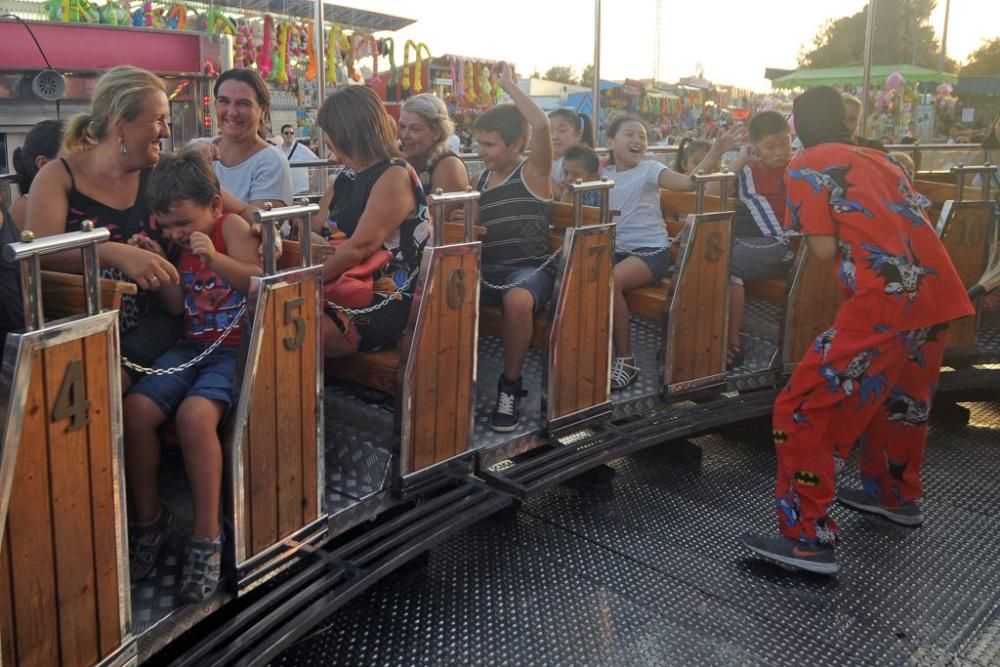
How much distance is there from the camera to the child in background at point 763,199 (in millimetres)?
4797

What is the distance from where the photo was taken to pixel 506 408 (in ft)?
12.0

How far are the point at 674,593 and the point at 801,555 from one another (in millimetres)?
481

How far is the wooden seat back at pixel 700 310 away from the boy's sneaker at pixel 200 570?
88.2 inches

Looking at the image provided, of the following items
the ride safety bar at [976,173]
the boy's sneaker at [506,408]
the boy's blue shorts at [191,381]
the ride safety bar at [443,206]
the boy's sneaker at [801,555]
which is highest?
the ride safety bar at [976,173]

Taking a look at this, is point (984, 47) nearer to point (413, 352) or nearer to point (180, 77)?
point (180, 77)

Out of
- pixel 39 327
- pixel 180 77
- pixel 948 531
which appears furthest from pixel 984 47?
pixel 39 327

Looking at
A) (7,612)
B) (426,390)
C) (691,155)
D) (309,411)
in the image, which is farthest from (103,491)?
(691,155)

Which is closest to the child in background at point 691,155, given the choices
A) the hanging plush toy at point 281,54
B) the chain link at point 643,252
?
the chain link at point 643,252

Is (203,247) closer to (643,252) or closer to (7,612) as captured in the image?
(7,612)

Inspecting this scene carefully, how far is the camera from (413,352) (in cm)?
304

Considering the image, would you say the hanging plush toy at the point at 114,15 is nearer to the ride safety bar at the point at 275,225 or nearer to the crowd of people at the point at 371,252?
the crowd of people at the point at 371,252

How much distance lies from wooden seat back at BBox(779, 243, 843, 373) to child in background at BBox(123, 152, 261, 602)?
105 inches

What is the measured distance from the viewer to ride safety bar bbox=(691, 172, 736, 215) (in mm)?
4023

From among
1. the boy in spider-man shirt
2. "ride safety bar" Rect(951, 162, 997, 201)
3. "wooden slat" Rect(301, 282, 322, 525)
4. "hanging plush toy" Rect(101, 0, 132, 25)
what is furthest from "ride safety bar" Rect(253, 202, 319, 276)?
"hanging plush toy" Rect(101, 0, 132, 25)
